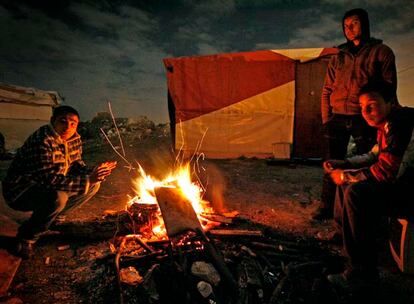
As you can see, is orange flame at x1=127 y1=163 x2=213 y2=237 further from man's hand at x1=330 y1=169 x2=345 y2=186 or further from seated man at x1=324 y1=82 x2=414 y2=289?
seated man at x1=324 y1=82 x2=414 y2=289

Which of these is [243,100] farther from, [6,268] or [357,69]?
[6,268]

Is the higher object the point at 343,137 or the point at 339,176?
the point at 343,137

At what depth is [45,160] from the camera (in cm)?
321

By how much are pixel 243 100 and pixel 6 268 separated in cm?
750

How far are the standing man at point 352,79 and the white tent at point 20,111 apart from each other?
44.7 feet

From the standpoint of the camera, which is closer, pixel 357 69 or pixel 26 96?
pixel 357 69

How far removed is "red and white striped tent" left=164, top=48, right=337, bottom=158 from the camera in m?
8.48

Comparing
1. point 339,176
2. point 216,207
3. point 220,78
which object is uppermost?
point 220,78

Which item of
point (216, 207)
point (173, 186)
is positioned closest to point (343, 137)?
point (216, 207)

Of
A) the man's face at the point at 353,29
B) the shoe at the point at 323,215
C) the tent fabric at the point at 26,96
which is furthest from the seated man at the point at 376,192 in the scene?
the tent fabric at the point at 26,96

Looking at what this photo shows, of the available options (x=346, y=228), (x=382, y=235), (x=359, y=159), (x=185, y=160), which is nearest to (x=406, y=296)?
(x=346, y=228)

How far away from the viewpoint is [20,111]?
13.2 meters

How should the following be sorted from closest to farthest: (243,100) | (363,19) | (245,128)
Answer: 1. (363,19)
2. (243,100)
3. (245,128)

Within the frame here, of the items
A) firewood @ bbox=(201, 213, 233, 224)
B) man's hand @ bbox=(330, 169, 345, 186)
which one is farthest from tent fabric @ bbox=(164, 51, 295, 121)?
man's hand @ bbox=(330, 169, 345, 186)
